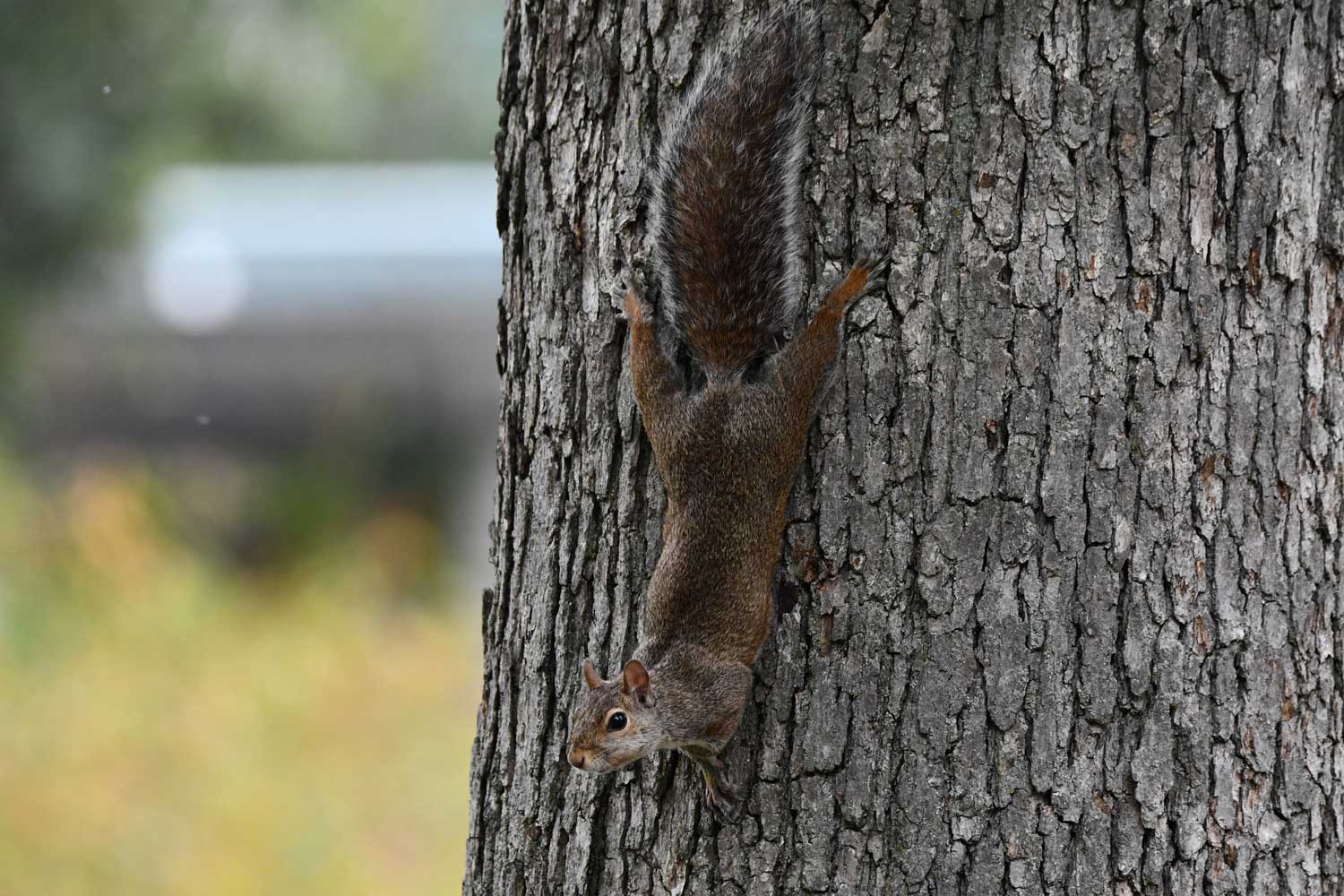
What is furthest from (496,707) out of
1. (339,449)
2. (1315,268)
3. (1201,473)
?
(339,449)

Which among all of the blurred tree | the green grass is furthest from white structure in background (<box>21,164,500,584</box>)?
the blurred tree

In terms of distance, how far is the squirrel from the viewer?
57.9 inches

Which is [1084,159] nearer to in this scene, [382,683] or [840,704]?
[840,704]

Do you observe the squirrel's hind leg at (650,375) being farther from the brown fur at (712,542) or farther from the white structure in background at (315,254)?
the white structure in background at (315,254)

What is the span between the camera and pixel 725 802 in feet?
5.03

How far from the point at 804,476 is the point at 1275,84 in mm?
684

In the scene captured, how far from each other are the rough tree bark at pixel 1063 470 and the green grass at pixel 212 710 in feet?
9.78

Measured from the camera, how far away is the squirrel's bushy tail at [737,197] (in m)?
1.46

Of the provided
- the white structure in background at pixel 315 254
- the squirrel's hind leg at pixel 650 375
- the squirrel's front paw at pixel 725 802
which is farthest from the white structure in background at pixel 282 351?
the squirrel's front paw at pixel 725 802

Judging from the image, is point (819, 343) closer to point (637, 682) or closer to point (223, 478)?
point (637, 682)

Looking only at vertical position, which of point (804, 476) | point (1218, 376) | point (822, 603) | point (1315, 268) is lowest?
point (822, 603)

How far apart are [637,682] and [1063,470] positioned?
55 cm

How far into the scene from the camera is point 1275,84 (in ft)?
4.71

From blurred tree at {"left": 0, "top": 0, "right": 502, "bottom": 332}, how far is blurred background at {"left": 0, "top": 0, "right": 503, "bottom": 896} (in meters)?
0.01
